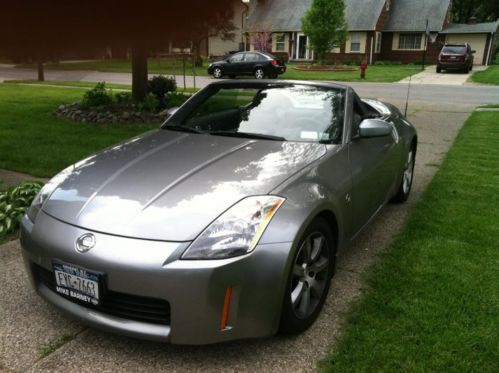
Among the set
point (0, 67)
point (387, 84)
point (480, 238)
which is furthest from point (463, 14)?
point (0, 67)

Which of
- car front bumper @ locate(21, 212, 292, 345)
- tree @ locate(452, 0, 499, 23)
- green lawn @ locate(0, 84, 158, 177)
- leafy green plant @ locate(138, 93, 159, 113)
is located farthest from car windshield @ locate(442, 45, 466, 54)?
tree @ locate(452, 0, 499, 23)

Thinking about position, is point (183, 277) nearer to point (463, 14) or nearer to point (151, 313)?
point (151, 313)

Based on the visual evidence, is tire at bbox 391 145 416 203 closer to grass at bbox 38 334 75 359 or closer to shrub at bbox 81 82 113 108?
grass at bbox 38 334 75 359

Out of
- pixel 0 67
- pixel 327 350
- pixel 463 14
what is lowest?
pixel 327 350

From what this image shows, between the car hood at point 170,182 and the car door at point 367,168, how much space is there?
0.35 meters

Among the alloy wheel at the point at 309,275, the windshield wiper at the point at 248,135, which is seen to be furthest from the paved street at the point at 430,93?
the alloy wheel at the point at 309,275

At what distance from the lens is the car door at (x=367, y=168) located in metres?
3.39

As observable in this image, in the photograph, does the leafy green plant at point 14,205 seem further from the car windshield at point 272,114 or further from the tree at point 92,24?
the tree at point 92,24

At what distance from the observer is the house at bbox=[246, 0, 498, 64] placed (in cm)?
3572

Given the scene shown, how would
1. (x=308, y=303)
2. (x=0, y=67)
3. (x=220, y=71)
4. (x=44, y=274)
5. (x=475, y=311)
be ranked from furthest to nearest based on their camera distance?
(x=220, y=71), (x=475, y=311), (x=308, y=303), (x=44, y=274), (x=0, y=67)

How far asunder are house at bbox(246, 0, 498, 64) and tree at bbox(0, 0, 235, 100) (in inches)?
1402

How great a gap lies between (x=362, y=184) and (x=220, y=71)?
21.9m

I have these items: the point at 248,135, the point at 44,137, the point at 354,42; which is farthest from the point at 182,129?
the point at 354,42

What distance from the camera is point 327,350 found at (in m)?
2.58
